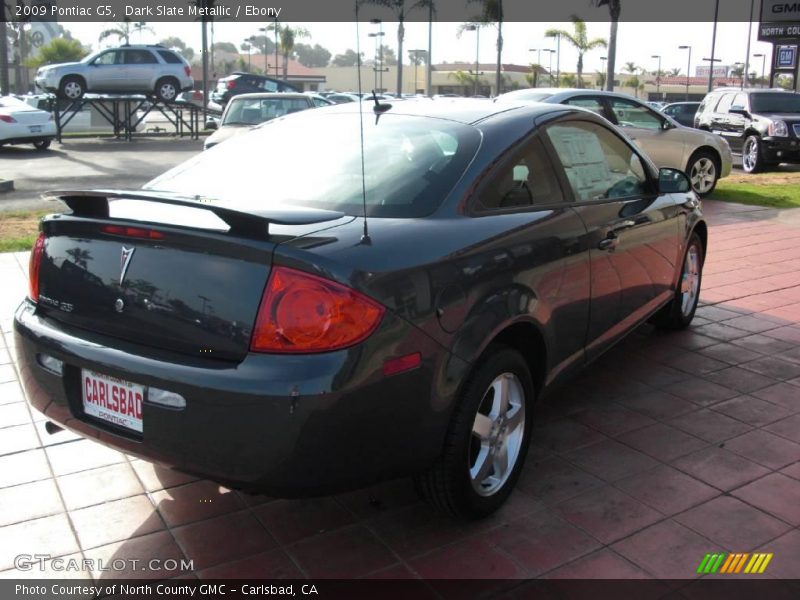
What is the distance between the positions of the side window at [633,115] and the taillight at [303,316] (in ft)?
31.4

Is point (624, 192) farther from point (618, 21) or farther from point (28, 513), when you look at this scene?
point (618, 21)

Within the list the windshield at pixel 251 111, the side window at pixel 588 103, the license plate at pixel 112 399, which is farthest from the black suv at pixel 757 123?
the license plate at pixel 112 399

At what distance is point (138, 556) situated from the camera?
2.95 metres

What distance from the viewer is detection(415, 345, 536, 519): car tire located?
2.95 meters

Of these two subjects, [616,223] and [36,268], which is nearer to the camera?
[36,268]

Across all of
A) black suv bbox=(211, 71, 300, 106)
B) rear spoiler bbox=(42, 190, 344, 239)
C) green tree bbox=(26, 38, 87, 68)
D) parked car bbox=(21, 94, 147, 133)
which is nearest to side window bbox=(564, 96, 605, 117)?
rear spoiler bbox=(42, 190, 344, 239)

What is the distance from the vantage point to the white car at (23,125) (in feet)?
65.3

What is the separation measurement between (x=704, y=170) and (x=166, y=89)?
18744mm


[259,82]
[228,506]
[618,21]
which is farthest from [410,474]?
[618,21]

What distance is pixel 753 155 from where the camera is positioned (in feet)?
56.4

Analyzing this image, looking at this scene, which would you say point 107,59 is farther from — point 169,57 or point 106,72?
point 169,57

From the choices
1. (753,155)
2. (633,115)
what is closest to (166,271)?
(633,115)

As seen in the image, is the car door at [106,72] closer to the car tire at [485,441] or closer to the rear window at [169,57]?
the rear window at [169,57]

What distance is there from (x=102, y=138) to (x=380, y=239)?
26.4 m
